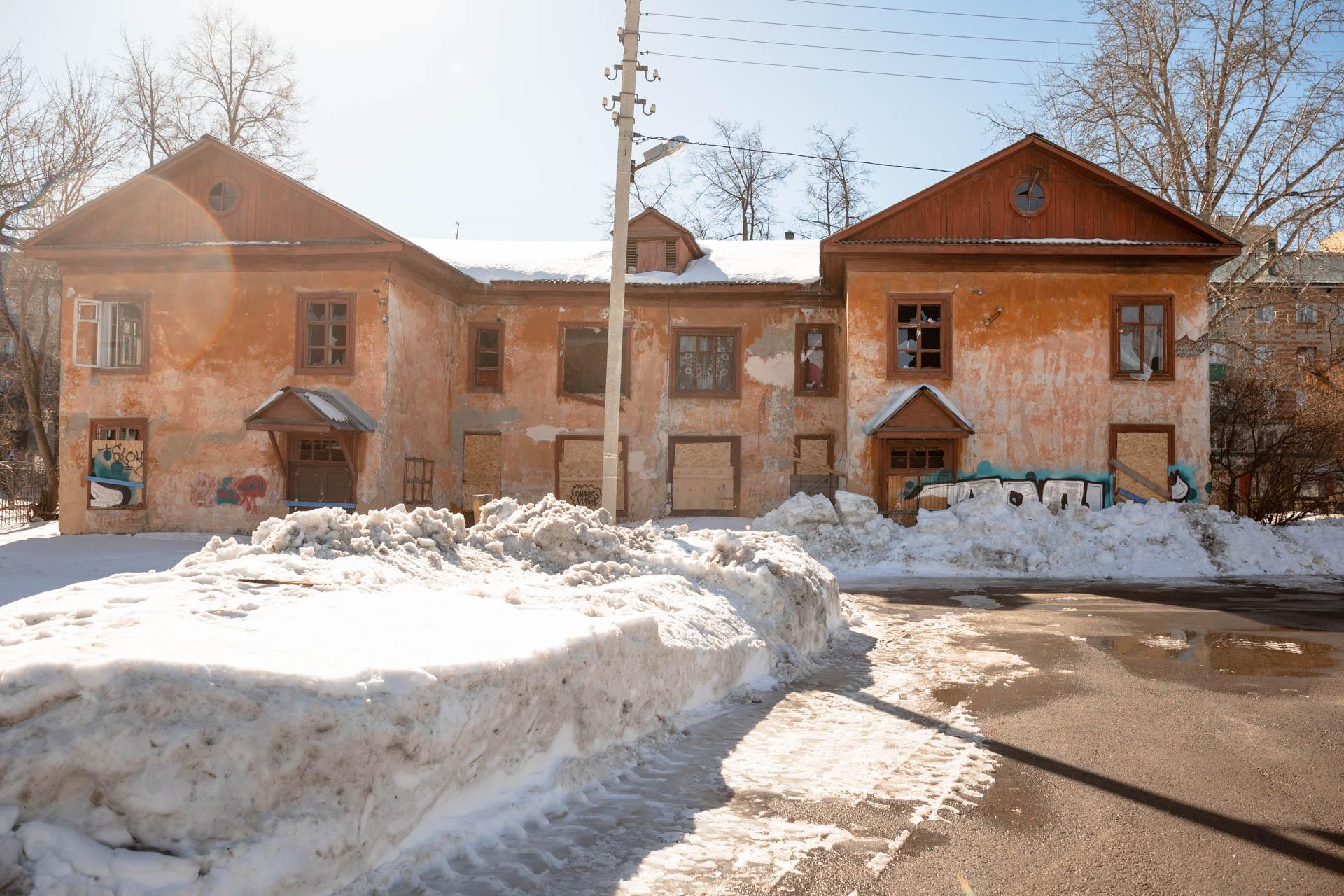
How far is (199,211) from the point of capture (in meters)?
21.9

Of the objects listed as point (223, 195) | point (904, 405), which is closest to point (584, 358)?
point (904, 405)

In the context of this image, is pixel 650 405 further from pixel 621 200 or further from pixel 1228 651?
pixel 1228 651

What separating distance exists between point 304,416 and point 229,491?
3.15m

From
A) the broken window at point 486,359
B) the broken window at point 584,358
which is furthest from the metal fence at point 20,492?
the broken window at point 584,358

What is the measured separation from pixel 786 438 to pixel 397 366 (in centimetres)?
960

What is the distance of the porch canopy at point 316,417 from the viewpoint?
1939 cm

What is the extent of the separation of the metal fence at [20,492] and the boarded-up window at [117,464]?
5.00m

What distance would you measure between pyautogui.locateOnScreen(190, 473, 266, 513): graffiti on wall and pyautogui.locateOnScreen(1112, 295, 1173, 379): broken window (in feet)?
64.5

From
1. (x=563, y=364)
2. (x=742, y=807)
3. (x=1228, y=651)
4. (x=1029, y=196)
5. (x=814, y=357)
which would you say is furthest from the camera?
(x=563, y=364)

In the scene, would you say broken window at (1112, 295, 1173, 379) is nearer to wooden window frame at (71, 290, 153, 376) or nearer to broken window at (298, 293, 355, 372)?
broken window at (298, 293, 355, 372)

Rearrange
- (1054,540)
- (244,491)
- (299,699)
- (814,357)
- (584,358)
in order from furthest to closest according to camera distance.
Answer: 1. (584,358)
2. (814,357)
3. (244,491)
4. (1054,540)
5. (299,699)

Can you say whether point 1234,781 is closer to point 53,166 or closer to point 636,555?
point 636,555

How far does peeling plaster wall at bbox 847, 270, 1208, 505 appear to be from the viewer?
21.3m

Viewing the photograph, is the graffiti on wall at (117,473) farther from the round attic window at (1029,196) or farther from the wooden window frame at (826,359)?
the round attic window at (1029,196)
